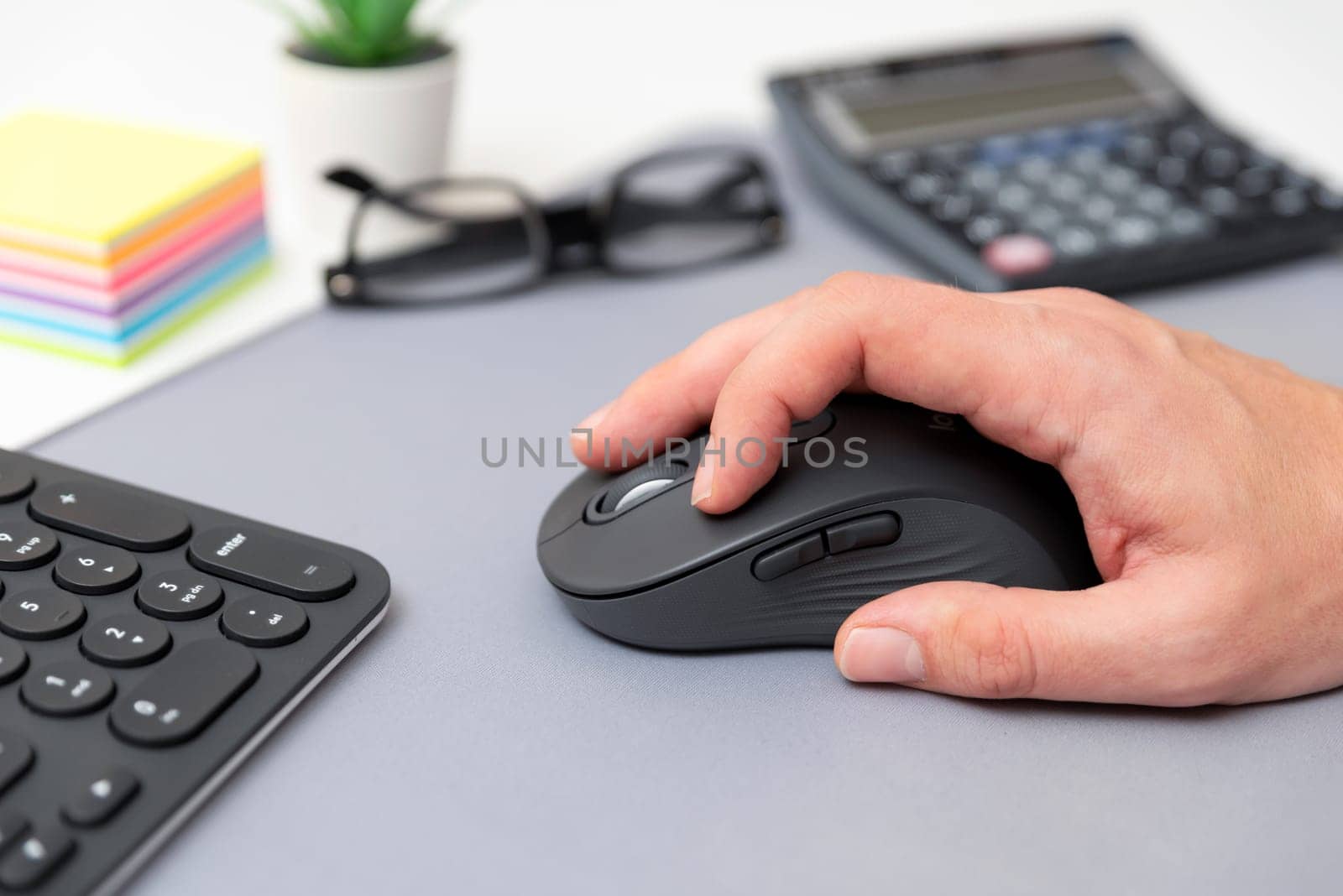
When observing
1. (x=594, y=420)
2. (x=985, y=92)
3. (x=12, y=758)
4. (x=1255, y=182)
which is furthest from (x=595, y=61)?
(x=12, y=758)

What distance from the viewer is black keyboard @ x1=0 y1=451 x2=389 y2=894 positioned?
0.39 meters

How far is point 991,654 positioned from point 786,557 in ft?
0.28

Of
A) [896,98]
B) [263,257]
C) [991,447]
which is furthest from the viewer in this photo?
[896,98]

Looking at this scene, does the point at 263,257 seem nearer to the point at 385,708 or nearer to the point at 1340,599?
the point at 385,708

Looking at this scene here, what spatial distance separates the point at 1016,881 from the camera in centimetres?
41

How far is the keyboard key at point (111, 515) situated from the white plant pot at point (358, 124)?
0.36 meters

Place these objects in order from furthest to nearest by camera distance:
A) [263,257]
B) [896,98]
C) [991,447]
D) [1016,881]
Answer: [896,98], [263,257], [991,447], [1016,881]

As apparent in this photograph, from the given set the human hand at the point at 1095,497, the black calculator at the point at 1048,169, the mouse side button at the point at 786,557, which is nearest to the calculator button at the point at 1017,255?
the black calculator at the point at 1048,169

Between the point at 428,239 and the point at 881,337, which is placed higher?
the point at 881,337

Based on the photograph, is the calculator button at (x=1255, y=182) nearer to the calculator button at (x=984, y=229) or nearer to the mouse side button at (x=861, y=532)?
the calculator button at (x=984, y=229)

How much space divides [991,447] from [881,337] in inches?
2.6

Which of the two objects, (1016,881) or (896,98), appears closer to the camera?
(1016,881)

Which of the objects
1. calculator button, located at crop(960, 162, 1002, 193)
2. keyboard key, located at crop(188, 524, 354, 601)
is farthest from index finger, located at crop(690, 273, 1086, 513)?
calculator button, located at crop(960, 162, 1002, 193)

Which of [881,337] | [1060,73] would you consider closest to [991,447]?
[881,337]
